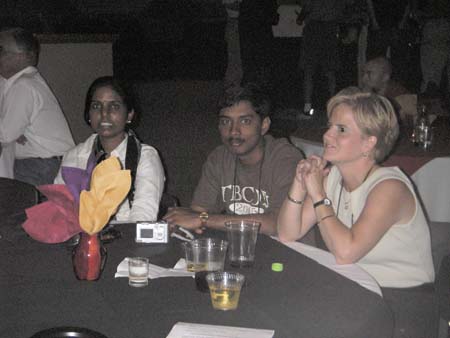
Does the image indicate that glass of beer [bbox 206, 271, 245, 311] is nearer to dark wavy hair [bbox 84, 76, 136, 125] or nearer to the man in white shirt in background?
dark wavy hair [bbox 84, 76, 136, 125]

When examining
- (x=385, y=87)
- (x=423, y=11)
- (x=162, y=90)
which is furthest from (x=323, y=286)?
(x=162, y=90)

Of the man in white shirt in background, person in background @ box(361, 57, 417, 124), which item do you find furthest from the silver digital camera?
person in background @ box(361, 57, 417, 124)

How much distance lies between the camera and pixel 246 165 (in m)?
3.46

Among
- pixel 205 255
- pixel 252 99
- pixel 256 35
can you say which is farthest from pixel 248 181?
pixel 256 35

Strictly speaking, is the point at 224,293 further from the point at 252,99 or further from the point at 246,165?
the point at 252,99

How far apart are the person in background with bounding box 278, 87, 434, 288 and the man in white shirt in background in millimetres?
2247

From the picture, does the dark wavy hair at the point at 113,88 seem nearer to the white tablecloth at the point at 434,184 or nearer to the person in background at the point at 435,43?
the white tablecloth at the point at 434,184

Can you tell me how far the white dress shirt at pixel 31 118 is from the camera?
4.63 meters

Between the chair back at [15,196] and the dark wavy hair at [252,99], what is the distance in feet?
3.04

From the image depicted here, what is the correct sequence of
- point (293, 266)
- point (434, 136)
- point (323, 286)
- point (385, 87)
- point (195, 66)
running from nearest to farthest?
point (323, 286) < point (293, 266) < point (434, 136) < point (385, 87) < point (195, 66)

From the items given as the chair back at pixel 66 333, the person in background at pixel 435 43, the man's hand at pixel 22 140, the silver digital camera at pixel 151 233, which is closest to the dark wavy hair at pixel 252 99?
the silver digital camera at pixel 151 233

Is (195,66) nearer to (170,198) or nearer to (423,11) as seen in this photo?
(423,11)

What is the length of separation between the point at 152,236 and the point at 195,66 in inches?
522

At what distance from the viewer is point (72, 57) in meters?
7.52
